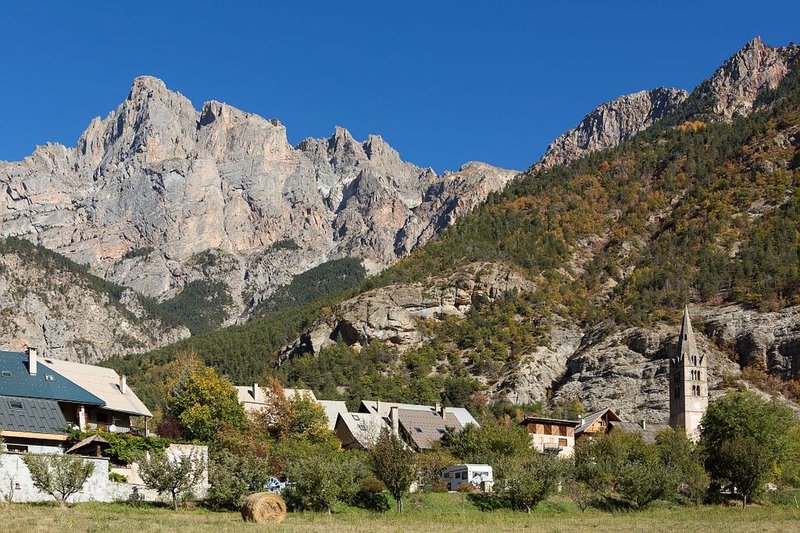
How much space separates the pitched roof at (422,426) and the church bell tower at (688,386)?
30435 millimetres

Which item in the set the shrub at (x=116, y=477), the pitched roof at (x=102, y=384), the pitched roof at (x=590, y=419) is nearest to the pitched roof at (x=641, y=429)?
the pitched roof at (x=590, y=419)

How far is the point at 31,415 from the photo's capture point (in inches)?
2653

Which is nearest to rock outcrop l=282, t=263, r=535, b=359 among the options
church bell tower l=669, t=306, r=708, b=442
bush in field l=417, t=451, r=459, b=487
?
church bell tower l=669, t=306, r=708, b=442

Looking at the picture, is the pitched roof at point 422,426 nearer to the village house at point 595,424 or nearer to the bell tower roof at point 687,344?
the village house at point 595,424

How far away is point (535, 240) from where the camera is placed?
195875 millimetres

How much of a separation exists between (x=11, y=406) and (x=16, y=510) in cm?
1697

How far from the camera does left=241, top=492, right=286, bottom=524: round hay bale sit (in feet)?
175

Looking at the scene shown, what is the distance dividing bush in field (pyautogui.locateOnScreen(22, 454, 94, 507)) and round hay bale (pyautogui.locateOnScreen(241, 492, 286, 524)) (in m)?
10.1

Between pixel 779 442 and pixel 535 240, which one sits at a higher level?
pixel 535 240

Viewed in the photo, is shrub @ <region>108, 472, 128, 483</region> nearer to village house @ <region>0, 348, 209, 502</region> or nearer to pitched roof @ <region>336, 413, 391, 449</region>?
village house @ <region>0, 348, 209, 502</region>

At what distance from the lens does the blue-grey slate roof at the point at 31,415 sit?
6600 cm

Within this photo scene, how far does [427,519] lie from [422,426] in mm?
41418

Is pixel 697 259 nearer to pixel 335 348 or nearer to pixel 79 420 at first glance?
pixel 335 348

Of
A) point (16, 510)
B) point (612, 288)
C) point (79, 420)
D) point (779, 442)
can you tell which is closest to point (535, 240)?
point (612, 288)
